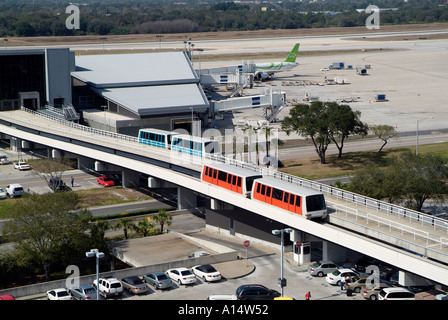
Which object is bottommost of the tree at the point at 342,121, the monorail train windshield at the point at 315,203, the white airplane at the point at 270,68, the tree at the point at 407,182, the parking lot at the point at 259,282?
the parking lot at the point at 259,282

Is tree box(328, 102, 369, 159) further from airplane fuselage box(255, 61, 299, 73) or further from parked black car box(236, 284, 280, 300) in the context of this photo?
airplane fuselage box(255, 61, 299, 73)

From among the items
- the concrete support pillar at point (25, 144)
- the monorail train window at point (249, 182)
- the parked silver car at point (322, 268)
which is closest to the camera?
the parked silver car at point (322, 268)

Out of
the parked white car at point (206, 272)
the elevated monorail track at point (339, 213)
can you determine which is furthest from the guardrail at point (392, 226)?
the parked white car at point (206, 272)

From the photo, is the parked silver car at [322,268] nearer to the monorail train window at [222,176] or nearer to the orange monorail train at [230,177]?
the orange monorail train at [230,177]

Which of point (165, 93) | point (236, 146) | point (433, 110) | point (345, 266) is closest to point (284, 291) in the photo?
point (345, 266)

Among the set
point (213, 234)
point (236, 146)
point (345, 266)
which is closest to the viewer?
point (345, 266)
